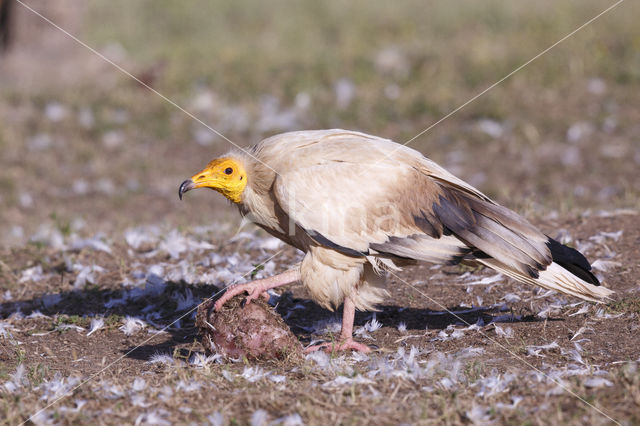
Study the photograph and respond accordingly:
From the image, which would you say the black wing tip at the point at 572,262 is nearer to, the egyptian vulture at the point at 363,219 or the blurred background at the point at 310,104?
the egyptian vulture at the point at 363,219

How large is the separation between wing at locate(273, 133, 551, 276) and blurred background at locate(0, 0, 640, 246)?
11.8ft

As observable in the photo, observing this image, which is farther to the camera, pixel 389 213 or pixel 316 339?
pixel 316 339

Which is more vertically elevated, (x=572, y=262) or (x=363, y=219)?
(x=363, y=219)

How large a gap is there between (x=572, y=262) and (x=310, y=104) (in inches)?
276

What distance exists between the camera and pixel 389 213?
4.25 metres

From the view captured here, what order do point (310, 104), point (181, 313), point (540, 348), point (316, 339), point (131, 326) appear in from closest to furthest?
point (540, 348), point (316, 339), point (131, 326), point (181, 313), point (310, 104)

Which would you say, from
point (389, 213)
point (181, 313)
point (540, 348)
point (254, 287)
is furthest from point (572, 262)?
point (181, 313)

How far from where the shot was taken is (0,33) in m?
12.2

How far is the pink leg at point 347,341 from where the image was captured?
13.9 ft

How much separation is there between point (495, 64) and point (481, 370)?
8141 millimetres

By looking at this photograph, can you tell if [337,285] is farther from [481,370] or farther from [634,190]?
[634,190]

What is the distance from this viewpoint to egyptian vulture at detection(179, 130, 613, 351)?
4.16 meters

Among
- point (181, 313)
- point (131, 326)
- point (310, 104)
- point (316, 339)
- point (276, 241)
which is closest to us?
point (316, 339)

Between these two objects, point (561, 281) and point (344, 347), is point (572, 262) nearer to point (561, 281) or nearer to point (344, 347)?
point (561, 281)
